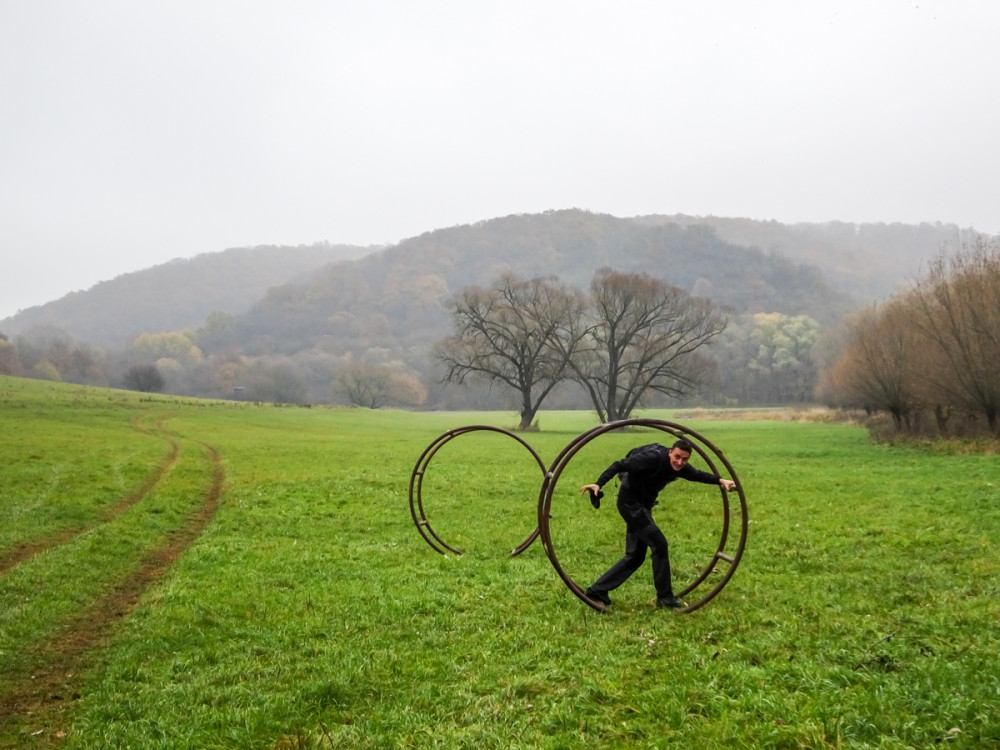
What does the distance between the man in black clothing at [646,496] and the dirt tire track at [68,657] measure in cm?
645

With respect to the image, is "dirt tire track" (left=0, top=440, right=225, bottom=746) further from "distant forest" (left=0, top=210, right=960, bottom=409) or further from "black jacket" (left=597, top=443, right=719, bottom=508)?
"distant forest" (left=0, top=210, right=960, bottom=409)

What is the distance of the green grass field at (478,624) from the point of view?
647 centimetres

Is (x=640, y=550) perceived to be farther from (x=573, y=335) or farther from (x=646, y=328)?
(x=646, y=328)

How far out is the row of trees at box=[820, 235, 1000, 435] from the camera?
33438 millimetres

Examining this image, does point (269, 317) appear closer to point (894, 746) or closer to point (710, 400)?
point (710, 400)

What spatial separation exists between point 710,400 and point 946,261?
81964 mm

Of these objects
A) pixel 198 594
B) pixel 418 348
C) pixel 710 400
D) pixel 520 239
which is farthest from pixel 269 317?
pixel 198 594

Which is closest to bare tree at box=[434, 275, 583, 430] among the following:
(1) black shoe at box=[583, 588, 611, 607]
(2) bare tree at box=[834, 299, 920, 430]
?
(2) bare tree at box=[834, 299, 920, 430]

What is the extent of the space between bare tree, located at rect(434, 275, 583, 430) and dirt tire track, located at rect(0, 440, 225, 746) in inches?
1965

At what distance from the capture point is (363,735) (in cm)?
661

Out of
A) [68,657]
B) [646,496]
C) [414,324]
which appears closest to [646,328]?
[646,496]

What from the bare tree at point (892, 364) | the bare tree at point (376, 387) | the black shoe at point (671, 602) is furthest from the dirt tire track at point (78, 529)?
the bare tree at point (376, 387)

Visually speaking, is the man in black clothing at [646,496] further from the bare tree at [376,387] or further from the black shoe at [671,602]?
the bare tree at [376,387]

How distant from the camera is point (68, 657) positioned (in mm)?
9273
